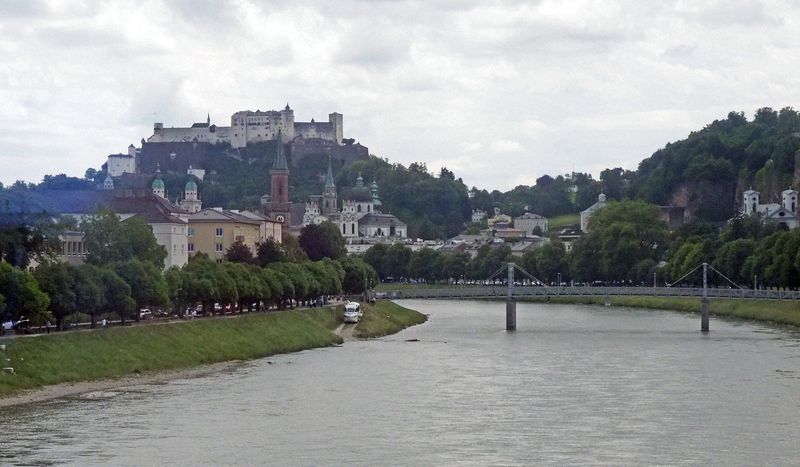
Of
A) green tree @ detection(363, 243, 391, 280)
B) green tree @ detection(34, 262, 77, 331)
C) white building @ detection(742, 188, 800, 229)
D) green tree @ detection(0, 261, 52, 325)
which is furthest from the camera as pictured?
green tree @ detection(363, 243, 391, 280)

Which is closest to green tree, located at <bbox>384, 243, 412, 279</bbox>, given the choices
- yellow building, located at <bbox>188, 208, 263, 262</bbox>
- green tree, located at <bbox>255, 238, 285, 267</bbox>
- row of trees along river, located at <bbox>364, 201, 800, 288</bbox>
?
row of trees along river, located at <bbox>364, 201, 800, 288</bbox>

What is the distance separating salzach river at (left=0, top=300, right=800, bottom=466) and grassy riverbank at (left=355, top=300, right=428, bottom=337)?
1647 cm

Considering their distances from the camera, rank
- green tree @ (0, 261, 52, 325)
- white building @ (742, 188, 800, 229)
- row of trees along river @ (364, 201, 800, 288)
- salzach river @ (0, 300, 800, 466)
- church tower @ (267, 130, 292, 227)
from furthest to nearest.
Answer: church tower @ (267, 130, 292, 227) → white building @ (742, 188, 800, 229) → row of trees along river @ (364, 201, 800, 288) → green tree @ (0, 261, 52, 325) → salzach river @ (0, 300, 800, 466)

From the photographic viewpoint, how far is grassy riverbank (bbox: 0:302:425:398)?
179 ft

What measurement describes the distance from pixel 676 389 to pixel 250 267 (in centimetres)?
4292

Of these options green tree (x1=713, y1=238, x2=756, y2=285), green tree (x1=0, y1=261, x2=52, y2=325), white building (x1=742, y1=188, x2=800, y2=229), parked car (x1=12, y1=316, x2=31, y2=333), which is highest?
white building (x1=742, y1=188, x2=800, y2=229)

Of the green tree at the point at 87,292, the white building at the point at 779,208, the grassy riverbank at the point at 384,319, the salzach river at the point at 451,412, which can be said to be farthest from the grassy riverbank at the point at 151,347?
the white building at the point at 779,208

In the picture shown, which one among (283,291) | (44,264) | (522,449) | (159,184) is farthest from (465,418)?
(159,184)

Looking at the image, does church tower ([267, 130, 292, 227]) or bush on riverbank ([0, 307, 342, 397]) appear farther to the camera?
church tower ([267, 130, 292, 227])

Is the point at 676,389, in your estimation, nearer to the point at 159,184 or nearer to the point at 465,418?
the point at 465,418

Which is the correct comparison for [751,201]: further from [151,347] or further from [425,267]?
[151,347]

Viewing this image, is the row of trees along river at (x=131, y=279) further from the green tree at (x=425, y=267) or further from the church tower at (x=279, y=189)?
the green tree at (x=425, y=267)

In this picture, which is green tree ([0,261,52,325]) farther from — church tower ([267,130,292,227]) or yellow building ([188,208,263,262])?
church tower ([267,130,292,227])

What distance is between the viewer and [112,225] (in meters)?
89.7
